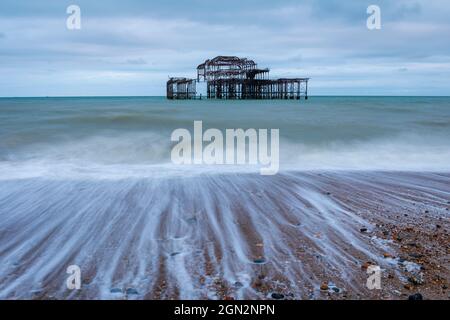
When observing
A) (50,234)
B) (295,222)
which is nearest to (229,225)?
(295,222)

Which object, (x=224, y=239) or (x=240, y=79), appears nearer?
(x=224, y=239)

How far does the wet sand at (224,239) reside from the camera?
3.27 metres

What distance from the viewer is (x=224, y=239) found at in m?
4.27

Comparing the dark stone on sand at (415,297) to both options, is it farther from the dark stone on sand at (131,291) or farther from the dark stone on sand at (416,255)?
the dark stone on sand at (131,291)

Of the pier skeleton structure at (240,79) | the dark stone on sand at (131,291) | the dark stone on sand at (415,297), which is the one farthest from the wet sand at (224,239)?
the pier skeleton structure at (240,79)

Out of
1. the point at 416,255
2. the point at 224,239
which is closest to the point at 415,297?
the point at 416,255

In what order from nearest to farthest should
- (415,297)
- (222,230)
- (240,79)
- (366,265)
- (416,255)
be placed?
(415,297)
(366,265)
(416,255)
(222,230)
(240,79)

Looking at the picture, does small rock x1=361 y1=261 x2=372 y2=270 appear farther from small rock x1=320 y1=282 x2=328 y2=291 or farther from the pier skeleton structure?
the pier skeleton structure

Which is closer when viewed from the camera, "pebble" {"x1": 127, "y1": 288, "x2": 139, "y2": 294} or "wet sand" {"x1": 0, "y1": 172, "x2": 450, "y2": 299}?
"pebble" {"x1": 127, "y1": 288, "x2": 139, "y2": 294}

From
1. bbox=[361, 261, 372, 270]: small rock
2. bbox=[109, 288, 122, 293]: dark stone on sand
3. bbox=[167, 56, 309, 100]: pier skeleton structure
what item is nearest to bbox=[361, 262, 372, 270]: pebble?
bbox=[361, 261, 372, 270]: small rock

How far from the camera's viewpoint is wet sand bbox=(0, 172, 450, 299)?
3.27 m

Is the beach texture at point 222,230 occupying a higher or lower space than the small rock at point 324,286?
higher

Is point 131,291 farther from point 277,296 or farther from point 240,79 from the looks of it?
point 240,79

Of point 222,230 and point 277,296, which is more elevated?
point 222,230
